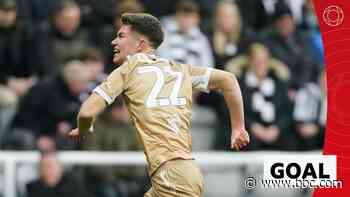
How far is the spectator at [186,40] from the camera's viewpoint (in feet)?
45.8

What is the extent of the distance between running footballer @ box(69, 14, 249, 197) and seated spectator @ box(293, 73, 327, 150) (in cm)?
584

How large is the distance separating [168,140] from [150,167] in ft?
0.75

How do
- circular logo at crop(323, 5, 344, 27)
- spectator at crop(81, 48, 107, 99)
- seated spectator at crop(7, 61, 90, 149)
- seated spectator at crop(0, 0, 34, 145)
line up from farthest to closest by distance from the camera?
seated spectator at crop(0, 0, 34, 145) → spectator at crop(81, 48, 107, 99) → seated spectator at crop(7, 61, 90, 149) → circular logo at crop(323, 5, 344, 27)

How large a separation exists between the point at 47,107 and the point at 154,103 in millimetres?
5306

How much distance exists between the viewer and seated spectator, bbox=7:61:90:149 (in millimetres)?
13391

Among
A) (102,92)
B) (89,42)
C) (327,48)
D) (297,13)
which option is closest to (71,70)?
(89,42)

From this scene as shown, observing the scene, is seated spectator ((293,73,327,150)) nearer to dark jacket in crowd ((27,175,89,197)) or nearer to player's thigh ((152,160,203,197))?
dark jacket in crowd ((27,175,89,197))

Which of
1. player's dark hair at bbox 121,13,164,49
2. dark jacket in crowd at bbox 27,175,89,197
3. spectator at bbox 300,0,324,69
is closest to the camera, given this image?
player's dark hair at bbox 121,13,164,49

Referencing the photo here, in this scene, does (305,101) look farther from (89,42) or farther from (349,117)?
(349,117)

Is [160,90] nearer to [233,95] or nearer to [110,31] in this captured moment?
[233,95]

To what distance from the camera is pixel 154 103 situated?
27.3ft

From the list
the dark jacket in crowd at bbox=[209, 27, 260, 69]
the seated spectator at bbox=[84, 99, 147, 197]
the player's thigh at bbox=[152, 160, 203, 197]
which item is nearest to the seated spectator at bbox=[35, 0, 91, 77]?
the seated spectator at bbox=[84, 99, 147, 197]

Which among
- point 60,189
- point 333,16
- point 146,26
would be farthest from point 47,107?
point 146,26

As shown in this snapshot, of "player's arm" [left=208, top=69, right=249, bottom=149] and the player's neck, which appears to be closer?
the player's neck
